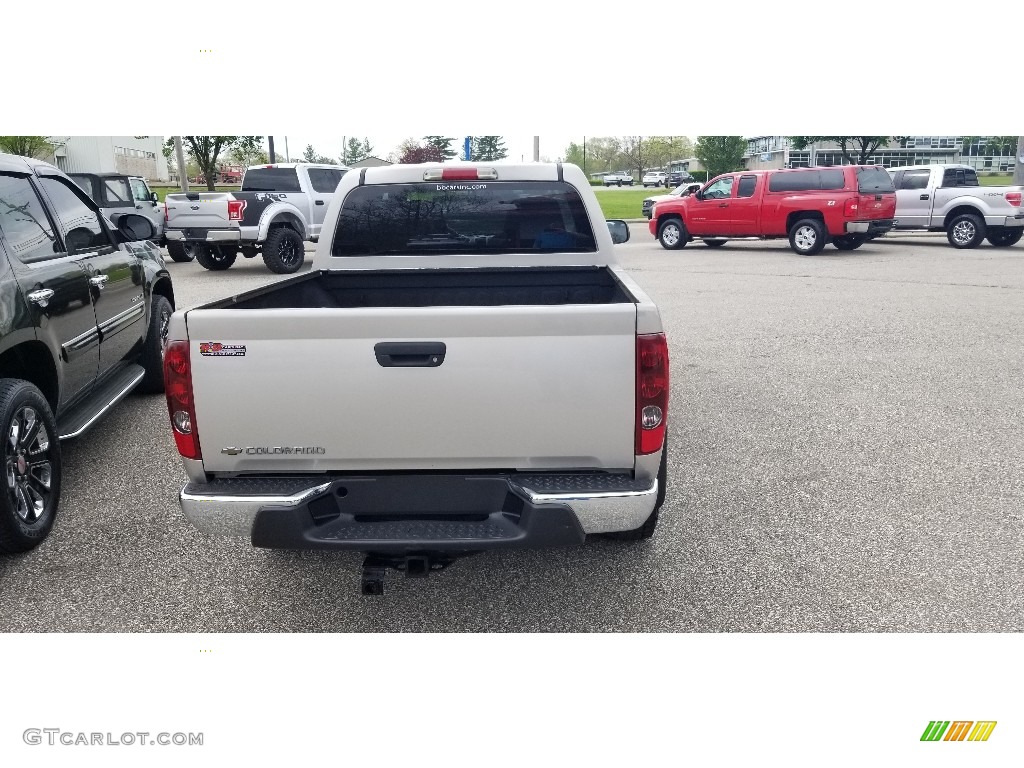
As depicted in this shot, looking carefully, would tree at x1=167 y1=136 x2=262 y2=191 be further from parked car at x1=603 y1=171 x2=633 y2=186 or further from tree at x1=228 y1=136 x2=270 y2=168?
parked car at x1=603 y1=171 x2=633 y2=186

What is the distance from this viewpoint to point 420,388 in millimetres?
2832

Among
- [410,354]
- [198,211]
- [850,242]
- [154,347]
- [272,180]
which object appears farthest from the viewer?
[850,242]

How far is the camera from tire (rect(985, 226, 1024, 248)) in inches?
705

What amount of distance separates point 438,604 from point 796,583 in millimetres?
1568

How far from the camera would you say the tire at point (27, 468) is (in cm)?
376

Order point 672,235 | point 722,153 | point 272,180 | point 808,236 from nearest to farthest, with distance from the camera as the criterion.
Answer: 1. point 272,180
2. point 808,236
3. point 672,235
4. point 722,153

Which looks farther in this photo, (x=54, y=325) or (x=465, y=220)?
(x=465, y=220)

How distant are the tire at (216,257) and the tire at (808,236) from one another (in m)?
11.9

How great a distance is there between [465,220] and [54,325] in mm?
2367

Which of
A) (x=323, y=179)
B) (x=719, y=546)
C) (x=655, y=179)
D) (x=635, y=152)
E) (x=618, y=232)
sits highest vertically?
(x=635, y=152)

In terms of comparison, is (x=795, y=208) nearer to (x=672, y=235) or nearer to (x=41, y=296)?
(x=672, y=235)

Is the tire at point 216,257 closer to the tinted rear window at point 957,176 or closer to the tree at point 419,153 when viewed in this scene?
the tinted rear window at point 957,176

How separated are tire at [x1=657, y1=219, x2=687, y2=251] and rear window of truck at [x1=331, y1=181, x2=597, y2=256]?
1536 centimetres

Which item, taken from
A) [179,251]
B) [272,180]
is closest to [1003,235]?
[272,180]
